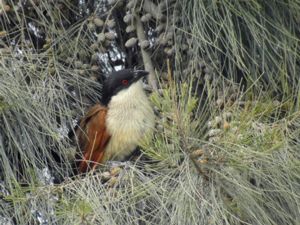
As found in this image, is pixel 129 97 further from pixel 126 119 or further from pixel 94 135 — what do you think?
pixel 94 135

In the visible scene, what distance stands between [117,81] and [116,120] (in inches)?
6.2

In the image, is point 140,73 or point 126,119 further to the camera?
point 126,119

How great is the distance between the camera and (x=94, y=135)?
374cm

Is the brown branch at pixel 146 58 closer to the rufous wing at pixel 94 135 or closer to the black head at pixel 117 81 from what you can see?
the black head at pixel 117 81

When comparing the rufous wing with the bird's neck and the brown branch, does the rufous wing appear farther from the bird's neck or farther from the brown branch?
the brown branch

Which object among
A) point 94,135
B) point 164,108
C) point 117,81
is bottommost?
point 94,135

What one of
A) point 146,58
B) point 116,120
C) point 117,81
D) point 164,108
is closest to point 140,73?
point 146,58

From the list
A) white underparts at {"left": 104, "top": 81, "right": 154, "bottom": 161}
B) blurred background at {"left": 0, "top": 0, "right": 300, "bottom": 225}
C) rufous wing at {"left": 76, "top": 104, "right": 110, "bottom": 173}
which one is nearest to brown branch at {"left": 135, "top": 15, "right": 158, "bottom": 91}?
blurred background at {"left": 0, "top": 0, "right": 300, "bottom": 225}

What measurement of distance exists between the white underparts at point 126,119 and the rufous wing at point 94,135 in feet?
0.09

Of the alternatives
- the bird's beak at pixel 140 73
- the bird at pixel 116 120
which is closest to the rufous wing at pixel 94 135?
the bird at pixel 116 120

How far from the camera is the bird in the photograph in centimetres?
368

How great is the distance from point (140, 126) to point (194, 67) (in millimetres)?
475

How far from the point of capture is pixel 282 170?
2.87 metres

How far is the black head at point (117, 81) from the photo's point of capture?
367cm
